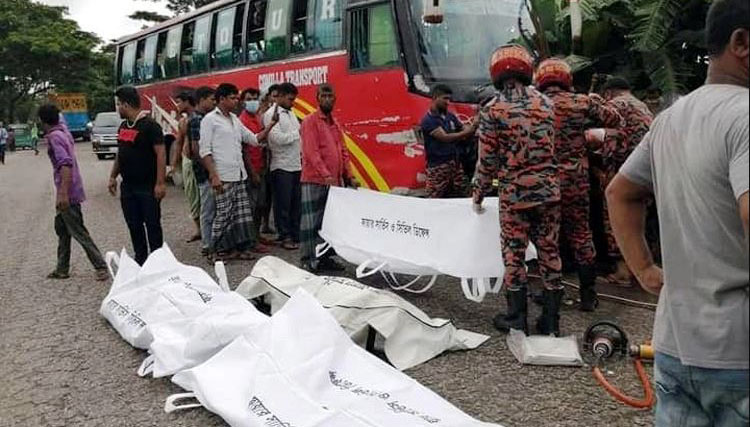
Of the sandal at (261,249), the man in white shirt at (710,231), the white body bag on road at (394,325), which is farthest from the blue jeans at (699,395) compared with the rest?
the sandal at (261,249)

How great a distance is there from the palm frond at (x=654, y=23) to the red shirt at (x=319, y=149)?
9.05 feet

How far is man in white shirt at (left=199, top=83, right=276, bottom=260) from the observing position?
6.77 m

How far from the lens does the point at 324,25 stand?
8797mm

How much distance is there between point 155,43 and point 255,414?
1367cm

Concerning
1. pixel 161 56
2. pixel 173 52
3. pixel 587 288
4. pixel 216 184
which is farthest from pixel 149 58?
pixel 587 288

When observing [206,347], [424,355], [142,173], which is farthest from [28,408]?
[142,173]

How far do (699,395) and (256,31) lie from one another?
32.2 ft

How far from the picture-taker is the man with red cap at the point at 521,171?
13.8ft

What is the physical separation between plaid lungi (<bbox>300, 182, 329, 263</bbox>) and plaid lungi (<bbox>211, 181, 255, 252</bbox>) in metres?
0.94

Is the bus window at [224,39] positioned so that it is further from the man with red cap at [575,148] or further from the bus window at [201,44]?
the man with red cap at [575,148]

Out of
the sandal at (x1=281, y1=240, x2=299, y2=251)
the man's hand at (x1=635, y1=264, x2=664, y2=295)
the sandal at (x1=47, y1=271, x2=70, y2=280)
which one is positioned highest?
the man's hand at (x1=635, y1=264, x2=664, y2=295)

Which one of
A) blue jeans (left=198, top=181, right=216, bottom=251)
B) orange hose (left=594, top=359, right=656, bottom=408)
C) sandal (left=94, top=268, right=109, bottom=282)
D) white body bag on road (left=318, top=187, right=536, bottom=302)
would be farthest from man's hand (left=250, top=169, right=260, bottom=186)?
orange hose (left=594, top=359, right=656, bottom=408)

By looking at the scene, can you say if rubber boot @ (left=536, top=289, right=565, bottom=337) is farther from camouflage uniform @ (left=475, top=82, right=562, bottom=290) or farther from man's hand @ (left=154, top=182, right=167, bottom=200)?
man's hand @ (left=154, top=182, right=167, bottom=200)

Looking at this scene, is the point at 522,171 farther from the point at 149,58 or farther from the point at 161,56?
the point at 149,58
